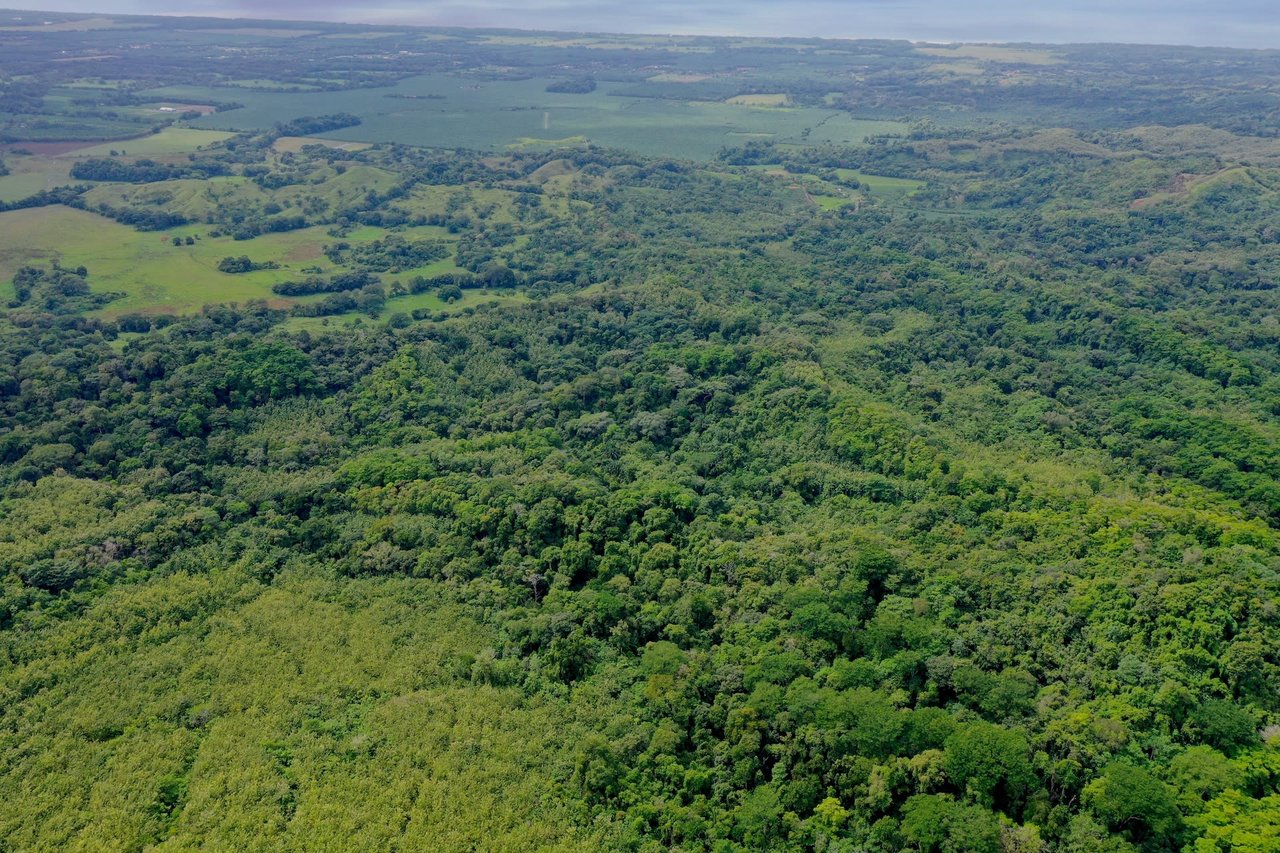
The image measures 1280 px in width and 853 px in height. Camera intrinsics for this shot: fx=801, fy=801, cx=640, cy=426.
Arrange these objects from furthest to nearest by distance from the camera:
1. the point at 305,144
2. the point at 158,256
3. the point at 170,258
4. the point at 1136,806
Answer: the point at 305,144 < the point at 158,256 < the point at 170,258 < the point at 1136,806

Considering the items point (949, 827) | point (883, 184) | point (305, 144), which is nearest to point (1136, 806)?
point (949, 827)

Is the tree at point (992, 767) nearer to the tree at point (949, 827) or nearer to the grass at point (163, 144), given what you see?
the tree at point (949, 827)

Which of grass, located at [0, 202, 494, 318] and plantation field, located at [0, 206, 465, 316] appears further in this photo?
plantation field, located at [0, 206, 465, 316]

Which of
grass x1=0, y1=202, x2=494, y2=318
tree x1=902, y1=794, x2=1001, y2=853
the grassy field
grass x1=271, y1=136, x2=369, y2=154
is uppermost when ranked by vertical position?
grass x1=271, y1=136, x2=369, y2=154

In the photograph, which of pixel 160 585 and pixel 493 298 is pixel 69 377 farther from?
pixel 493 298

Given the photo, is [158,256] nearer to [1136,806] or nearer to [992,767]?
[992,767]

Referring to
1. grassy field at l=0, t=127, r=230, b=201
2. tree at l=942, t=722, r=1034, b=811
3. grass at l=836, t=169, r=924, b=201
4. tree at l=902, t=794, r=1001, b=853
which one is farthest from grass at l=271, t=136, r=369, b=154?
tree at l=902, t=794, r=1001, b=853

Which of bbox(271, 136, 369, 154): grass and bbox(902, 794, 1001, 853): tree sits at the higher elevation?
bbox(271, 136, 369, 154): grass

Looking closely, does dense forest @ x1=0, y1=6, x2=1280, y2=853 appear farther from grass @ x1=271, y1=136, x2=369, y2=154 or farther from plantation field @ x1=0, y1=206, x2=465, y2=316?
grass @ x1=271, y1=136, x2=369, y2=154
